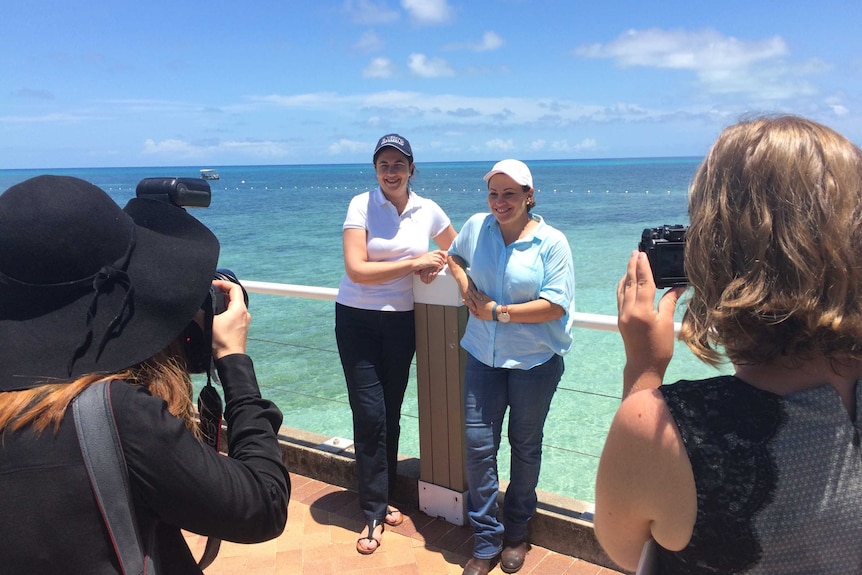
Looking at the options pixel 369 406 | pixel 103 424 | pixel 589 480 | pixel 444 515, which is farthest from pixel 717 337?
pixel 589 480

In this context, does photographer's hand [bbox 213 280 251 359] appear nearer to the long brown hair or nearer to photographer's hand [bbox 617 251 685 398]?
the long brown hair

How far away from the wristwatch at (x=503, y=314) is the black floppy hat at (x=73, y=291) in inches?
70.4

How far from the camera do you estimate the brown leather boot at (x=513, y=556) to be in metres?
2.87

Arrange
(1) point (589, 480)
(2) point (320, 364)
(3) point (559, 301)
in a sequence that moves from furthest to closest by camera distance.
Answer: (2) point (320, 364) → (1) point (589, 480) → (3) point (559, 301)

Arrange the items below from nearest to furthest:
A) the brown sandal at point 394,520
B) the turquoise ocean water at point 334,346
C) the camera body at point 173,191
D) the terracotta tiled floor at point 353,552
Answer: the camera body at point 173,191
the terracotta tiled floor at point 353,552
the brown sandal at point 394,520
the turquoise ocean water at point 334,346

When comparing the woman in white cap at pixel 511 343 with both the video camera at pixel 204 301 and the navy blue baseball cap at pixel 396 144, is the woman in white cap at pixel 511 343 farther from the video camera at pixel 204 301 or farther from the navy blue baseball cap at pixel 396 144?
the video camera at pixel 204 301

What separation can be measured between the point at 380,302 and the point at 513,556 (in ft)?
4.28

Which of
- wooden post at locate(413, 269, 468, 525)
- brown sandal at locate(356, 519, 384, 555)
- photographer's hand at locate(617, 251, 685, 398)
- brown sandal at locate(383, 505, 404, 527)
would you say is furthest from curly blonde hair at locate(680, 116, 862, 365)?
brown sandal at locate(383, 505, 404, 527)

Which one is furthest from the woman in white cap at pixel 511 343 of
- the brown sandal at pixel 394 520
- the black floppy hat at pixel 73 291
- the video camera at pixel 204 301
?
the black floppy hat at pixel 73 291

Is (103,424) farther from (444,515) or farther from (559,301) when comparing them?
(444,515)

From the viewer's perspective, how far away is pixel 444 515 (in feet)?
10.9

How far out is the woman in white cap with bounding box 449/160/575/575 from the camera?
2.76 metres

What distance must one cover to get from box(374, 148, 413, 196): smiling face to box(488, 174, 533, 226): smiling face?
512 millimetres

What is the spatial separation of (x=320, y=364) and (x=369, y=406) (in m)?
5.23
